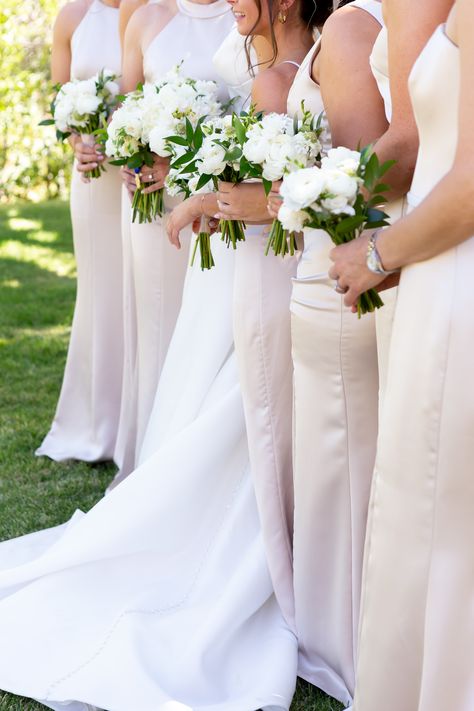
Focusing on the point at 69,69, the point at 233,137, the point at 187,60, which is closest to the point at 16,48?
the point at 69,69

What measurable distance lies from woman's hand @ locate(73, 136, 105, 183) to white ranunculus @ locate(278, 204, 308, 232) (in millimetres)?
2807

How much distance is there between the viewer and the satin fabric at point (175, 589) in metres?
3.24

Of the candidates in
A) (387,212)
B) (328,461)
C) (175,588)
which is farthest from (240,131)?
(175,588)

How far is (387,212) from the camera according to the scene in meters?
2.71

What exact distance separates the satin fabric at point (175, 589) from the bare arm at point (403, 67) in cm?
144

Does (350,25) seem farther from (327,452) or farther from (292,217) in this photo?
(327,452)

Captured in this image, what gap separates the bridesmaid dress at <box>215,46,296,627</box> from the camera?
3508 mm

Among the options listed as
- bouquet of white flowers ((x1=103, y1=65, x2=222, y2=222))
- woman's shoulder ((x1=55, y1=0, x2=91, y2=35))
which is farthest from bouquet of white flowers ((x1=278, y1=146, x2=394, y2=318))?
woman's shoulder ((x1=55, y1=0, x2=91, y2=35))

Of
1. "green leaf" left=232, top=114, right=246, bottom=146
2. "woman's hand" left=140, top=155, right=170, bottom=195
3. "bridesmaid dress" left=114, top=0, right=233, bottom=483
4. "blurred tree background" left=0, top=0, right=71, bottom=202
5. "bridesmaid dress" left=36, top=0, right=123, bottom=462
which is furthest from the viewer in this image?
"blurred tree background" left=0, top=0, right=71, bottom=202

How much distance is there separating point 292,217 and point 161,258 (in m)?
2.36

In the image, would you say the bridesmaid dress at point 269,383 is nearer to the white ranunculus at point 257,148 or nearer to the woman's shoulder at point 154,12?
the white ranunculus at point 257,148

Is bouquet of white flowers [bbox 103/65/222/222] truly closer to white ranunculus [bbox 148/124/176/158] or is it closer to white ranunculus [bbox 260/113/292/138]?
white ranunculus [bbox 148/124/176/158]

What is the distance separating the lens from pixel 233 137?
3.15 meters

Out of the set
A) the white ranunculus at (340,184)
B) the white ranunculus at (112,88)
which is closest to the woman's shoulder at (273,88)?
the white ranunculus at (340,184)
